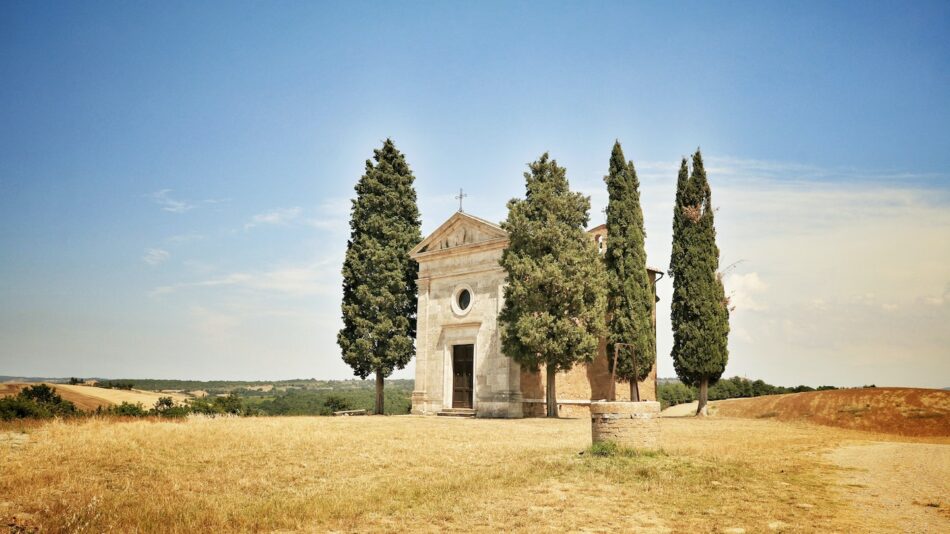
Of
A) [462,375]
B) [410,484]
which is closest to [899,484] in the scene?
[410,484]

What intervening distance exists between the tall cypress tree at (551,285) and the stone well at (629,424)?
37.6ft

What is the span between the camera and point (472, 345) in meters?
29.3

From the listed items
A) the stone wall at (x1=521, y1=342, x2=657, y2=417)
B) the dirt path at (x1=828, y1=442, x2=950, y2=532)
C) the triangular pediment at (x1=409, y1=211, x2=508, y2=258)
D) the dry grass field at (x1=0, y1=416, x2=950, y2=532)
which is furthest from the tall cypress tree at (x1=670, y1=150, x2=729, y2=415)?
the dirt path at (x1=828, y1=442, x2=950, y2=532)

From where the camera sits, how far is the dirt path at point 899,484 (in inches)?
329

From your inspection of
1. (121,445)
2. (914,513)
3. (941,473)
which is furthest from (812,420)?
(121,445)

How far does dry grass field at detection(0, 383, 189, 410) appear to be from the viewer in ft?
86.1

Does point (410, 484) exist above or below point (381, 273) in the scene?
below

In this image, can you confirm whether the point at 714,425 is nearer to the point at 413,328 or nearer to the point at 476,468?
the point at 476,468

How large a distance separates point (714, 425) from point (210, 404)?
1968cm

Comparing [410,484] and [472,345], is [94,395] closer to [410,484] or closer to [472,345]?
[472,345]

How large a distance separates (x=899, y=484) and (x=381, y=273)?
23.6 meters

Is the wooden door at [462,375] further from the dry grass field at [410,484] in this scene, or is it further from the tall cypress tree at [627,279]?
the dry grass field at [410,484]

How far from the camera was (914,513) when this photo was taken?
8.66 meters

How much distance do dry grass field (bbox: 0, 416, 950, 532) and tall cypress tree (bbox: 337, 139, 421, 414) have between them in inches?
536
